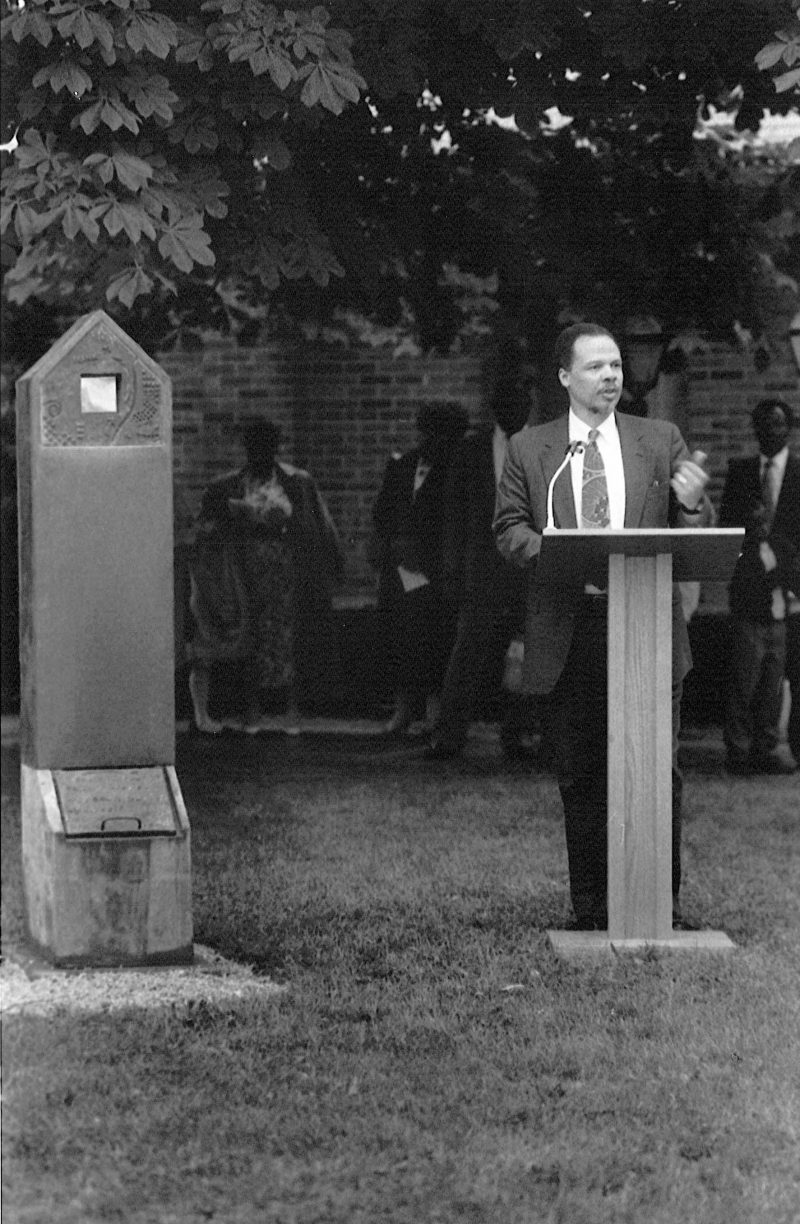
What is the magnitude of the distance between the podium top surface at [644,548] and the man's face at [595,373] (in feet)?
1.68

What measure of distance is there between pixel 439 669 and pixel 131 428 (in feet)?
22.3

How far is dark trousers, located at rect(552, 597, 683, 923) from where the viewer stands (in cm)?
681

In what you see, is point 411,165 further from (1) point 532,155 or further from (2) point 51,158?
(2) point 51,158

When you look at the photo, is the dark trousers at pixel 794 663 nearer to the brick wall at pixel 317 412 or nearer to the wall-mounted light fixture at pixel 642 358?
the wall-mounted light fixture at pixel 642 358

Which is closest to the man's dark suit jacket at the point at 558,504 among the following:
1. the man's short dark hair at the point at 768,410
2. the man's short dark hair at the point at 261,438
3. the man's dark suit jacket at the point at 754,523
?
the man's dark suit jacket at the point at 754,523

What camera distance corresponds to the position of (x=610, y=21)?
28.8 ft

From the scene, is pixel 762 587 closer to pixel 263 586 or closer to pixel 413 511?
pixel 413 511

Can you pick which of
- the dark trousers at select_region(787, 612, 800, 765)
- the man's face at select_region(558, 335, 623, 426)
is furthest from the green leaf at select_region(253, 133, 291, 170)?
the dark trousers at select_region(787, 612, 800, 765)

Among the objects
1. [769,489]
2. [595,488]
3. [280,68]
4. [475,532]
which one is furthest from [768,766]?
[280,68]

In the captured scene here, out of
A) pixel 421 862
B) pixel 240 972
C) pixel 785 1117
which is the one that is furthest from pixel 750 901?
pixel 785 1117

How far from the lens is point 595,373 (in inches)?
257

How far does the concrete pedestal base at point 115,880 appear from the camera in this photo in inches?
241

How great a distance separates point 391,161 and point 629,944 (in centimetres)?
499

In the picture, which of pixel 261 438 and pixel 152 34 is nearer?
pixel 152 34
